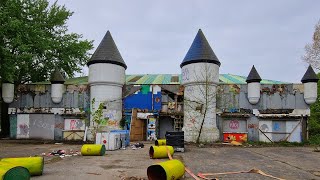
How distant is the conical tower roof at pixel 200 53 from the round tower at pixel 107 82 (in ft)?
18.6

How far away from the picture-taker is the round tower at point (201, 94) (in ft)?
75.4

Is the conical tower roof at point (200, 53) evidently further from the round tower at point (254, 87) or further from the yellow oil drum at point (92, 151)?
the yellow oil drum at point (92, 151)

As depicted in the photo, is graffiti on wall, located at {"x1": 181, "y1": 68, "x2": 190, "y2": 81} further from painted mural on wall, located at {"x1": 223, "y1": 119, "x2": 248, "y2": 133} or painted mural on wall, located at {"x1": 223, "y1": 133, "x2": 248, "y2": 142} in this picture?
painted mural on wall, located at {"x1": 223, "y1": 133, "x2": 248, "y2": 142}

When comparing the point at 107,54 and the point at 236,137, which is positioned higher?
the point at 107,54

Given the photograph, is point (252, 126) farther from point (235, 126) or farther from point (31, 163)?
point (31, 163)

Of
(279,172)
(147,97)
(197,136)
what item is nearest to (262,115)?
(197,136)

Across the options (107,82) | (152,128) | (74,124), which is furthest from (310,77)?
(74,124)

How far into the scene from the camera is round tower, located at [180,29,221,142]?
23.0 metres

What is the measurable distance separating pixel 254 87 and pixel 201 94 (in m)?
4.36

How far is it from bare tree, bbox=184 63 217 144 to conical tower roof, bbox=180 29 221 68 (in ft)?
2.05

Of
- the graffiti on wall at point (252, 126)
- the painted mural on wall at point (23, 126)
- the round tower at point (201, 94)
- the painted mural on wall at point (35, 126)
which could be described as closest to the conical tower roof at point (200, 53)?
the round tower at point (201, 94)

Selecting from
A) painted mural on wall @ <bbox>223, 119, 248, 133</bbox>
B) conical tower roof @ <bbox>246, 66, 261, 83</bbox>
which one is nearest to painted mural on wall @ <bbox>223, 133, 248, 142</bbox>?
painted mural on wall @ <bbox>223, 119, 248, 133</bbox>

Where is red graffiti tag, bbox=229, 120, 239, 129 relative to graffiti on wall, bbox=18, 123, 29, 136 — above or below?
above

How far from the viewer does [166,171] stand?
7508 millimetres
